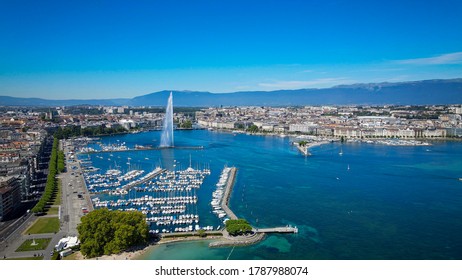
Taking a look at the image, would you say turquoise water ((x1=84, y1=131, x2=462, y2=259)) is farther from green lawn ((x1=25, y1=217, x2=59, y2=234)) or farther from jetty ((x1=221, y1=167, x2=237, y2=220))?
green lawn ((x1=25, y1=217, x2=59, y2=234))

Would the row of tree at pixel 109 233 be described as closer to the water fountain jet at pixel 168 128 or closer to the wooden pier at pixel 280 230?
the wooden pier at pixel 280 230

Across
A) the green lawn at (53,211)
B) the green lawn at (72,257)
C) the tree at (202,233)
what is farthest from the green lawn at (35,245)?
the tree at (202,233)

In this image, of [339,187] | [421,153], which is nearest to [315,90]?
[421,153]

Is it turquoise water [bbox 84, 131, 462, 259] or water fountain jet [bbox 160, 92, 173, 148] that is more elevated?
water fountain jet [bbox 160, 92, 173, 148]

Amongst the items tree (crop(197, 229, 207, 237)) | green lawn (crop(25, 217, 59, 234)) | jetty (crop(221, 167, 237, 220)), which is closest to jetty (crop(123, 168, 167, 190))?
jetty (crop(221, 167, 237, 220))

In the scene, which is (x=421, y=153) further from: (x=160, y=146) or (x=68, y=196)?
(x=68, y=196)

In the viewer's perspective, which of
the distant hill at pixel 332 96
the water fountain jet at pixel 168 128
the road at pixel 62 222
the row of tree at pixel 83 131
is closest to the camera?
the road at pixel 62 222

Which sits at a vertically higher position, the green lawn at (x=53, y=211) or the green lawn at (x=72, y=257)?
the green lawn at (x=53, y=211)
